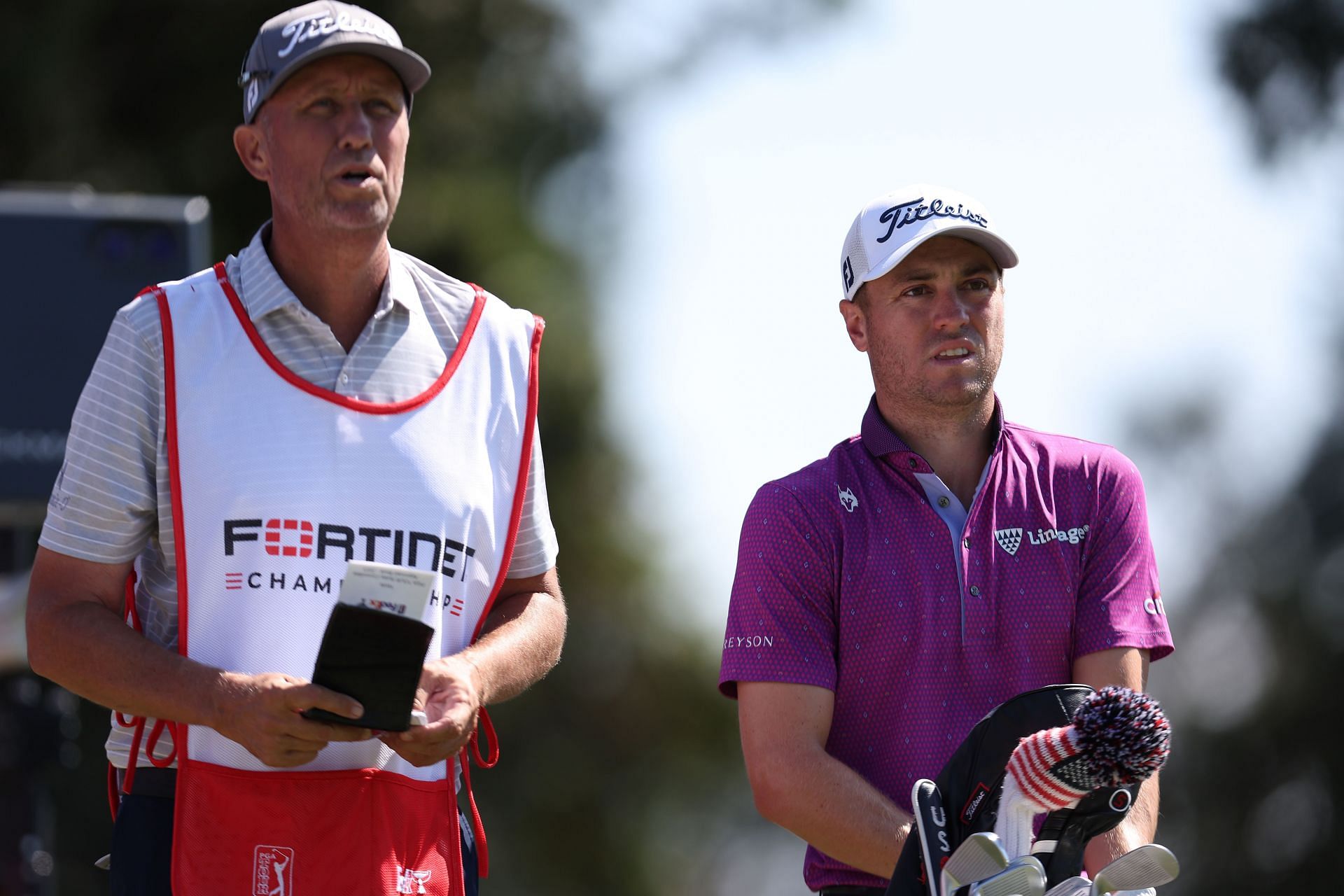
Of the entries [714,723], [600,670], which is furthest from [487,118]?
[714,723]

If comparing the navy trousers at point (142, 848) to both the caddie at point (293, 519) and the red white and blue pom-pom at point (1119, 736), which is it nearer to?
the caddie at point (293, 519)

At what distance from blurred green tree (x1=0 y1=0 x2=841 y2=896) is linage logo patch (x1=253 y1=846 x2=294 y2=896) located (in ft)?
22.2

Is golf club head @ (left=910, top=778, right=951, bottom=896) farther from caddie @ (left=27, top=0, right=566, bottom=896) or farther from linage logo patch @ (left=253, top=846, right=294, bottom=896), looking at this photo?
linage logo patch @ (left=253, top=846, right=294, bottom=896)

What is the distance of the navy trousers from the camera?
313cm

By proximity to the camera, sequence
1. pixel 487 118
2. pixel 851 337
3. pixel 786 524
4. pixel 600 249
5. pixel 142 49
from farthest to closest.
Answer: pixel 600 249 → pixel 487 118 → pixel 142 49 → pixel 851 337 → pixel 786 524

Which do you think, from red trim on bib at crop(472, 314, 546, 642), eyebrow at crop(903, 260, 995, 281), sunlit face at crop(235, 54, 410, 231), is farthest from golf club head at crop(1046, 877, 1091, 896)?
sunlit face at crop(235, 54, 410, 231)

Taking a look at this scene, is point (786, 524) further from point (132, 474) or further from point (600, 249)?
point (600, 249)

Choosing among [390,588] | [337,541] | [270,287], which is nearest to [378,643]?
[390,588]

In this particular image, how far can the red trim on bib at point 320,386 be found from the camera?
3234mm

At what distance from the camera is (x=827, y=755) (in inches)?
135

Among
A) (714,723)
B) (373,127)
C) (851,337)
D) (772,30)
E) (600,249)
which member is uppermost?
(772,30)

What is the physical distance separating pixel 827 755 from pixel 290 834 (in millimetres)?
988

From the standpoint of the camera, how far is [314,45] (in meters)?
3.29

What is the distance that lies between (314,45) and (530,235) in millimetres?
11010
